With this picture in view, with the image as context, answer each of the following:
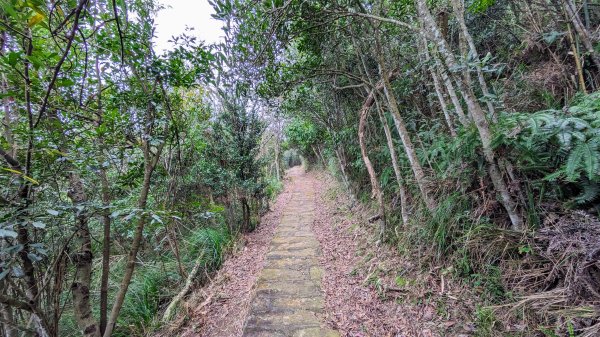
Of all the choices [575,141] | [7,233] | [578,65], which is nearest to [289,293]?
[7,233]

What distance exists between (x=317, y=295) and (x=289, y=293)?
364 millimetres

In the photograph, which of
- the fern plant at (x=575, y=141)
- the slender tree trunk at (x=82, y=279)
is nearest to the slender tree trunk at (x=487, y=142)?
the fern plant at (x=575, y=141)

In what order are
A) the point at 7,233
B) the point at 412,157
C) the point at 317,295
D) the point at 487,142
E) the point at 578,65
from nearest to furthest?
the point at 7,233 < the point at 487,142 < the point at 578,65 < the point at 317,295 < the point at 412,157

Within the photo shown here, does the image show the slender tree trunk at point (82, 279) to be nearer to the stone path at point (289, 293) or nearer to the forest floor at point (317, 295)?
the forest floor at point (317, 295)

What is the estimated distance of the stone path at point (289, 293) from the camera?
234 centimetres

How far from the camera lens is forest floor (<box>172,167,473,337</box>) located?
218cm

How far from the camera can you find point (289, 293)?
9.53ft

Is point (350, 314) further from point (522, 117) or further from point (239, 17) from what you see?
point (239, 17)

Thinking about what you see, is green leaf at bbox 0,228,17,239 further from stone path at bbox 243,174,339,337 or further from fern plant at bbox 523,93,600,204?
fern plant at bbox 523,93,600,204

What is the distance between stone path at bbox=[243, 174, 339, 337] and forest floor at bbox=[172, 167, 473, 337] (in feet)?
0.03

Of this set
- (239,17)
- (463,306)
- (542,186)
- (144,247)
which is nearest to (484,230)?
(542,186)

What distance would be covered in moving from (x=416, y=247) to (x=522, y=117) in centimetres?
169

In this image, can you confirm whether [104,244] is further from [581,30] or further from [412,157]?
[581,30]

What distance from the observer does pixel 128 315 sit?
3016 millimetres
